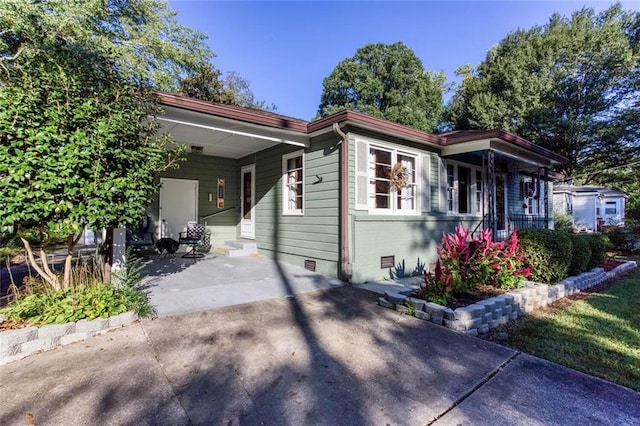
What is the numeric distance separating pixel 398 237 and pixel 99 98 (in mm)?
5106

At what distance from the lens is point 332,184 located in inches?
234

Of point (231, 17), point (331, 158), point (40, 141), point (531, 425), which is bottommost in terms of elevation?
point (531, 425)

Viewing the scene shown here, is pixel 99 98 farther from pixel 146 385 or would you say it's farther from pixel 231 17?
pixel 231 17

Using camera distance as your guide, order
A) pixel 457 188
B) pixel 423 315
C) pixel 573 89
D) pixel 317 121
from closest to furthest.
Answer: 1. pixel 423 315
2. pixel 317 121
3. pixel 457 188
4. pixel 573 89

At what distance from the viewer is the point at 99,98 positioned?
3387 mm

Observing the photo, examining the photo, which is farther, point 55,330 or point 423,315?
point 423,315

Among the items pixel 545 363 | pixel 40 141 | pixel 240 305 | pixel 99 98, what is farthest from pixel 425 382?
pixel 99 98

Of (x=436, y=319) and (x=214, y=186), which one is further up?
(x=214, y=186)

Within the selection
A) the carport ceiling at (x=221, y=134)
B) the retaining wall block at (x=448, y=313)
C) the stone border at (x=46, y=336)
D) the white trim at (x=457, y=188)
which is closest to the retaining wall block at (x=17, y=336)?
the stone border at (x=46, y=336)

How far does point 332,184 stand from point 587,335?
13.2 ft

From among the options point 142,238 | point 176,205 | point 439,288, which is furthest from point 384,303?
point 176,205

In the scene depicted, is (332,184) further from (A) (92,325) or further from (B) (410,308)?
(A) (92,325)

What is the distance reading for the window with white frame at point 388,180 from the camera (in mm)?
6242

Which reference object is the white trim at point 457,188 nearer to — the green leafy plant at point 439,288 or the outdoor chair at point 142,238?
the green leafy plant at point 439,288
